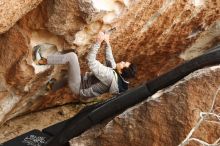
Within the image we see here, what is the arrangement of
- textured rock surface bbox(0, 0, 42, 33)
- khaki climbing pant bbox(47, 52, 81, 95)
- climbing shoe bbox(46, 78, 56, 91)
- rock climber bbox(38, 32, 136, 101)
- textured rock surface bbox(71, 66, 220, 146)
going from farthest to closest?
climbing shoe bbox(46, 78, 56, 91), khaki climbing pant bbox(47, 52, 81, 95), rock climber bbox(38, 32, 136, 101), textured rock surface bbox(0, 0, 42, 33), textured rock surface bbox(71, 66, 220, 146)

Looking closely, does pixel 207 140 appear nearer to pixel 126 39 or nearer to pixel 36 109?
pixel 126 39

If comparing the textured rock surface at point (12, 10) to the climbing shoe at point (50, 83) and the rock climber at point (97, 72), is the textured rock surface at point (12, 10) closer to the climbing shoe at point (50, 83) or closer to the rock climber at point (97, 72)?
the rock climber at point (97, 72)

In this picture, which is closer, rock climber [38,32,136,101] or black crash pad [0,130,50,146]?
rock climber [38,32,136,101]

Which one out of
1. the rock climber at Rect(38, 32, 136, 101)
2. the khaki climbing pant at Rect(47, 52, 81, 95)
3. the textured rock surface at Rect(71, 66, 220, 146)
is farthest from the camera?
the khaki climbing pant at Rect(47, 52, 81, 95)

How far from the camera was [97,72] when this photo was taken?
6.57m

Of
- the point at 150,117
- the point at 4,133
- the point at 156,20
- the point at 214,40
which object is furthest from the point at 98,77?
the point at 214,40

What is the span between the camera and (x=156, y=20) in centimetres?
766

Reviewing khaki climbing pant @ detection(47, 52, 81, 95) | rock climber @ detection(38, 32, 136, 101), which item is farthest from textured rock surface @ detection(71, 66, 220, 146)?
khaki climbing pant @ detection(47, 52, 81, 95)

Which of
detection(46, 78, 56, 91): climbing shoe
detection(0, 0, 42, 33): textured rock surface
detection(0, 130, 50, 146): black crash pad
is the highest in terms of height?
detection(0, 0, 42, 33): textured rock surface

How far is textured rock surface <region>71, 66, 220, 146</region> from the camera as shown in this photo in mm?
5621

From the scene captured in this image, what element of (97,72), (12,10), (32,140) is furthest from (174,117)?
(12,10)

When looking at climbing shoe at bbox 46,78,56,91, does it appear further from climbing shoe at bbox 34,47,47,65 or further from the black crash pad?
the black crash pad

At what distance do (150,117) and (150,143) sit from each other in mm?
285

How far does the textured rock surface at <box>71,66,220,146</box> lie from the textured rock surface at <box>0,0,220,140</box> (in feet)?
4.61
